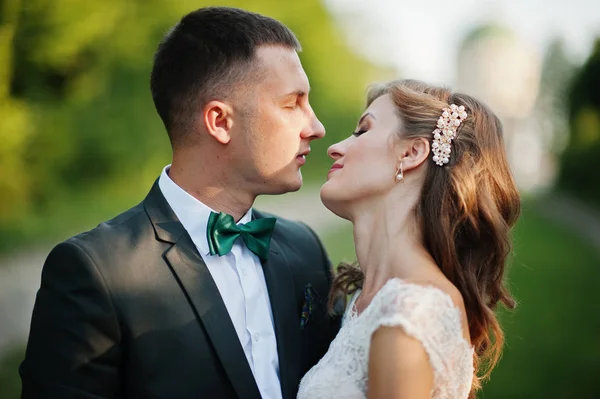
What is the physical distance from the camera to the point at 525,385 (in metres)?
7.34

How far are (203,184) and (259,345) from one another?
0.74 meters

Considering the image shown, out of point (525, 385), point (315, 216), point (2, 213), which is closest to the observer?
point (525, 385)

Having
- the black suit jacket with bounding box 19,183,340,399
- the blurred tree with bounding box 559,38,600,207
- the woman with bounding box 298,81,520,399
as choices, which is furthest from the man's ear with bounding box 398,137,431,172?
the blurred tree with bounding box 559,38,600,207

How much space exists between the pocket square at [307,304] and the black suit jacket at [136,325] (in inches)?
6.8

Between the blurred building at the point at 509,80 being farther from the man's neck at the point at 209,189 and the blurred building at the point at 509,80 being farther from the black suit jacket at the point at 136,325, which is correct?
the black suit jacket at the point at 136,325

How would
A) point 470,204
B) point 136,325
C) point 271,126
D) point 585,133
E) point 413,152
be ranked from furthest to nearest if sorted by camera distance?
point 585,133 → point 271,126 → point 413,152 → point 470,204 → point 136,325

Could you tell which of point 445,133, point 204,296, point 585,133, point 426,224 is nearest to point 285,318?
point 204,296

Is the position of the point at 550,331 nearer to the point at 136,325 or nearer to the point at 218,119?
the point at 218,119

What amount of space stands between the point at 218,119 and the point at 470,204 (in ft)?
3.75

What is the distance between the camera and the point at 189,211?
2.92 metres

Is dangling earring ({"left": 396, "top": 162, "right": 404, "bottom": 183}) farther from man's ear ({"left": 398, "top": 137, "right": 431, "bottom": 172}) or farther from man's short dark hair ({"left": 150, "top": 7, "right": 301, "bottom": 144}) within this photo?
man's short dark hair ({"left": 150, "top": 7, "right": 301, "bottom": 144})

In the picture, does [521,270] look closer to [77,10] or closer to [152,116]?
[152,116]

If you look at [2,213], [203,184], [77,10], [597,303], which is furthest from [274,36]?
[597,303]

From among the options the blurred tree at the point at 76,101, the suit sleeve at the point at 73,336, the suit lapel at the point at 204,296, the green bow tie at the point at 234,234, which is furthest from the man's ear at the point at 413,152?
the blurred tree at the point at 76,101
